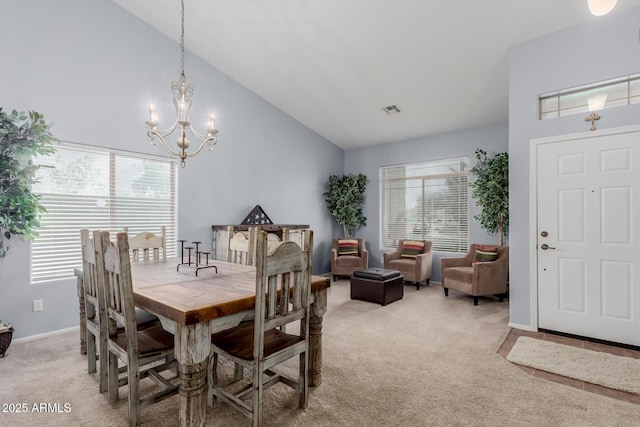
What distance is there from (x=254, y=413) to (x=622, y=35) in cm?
448

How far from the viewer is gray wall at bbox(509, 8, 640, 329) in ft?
10.2

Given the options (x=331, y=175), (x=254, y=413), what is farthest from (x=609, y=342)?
(x=331, y=175)

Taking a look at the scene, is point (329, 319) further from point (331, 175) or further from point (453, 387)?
point (331, 175)

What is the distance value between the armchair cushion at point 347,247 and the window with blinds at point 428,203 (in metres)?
0.84

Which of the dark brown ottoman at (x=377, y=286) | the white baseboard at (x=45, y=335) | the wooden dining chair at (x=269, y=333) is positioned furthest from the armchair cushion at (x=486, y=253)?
the white baseboard at (x=45, y=335)

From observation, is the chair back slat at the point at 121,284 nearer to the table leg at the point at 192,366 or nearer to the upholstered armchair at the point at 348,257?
the table leg at the point at 192,366

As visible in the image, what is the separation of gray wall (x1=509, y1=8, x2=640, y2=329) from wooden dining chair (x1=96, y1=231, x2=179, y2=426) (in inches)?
141

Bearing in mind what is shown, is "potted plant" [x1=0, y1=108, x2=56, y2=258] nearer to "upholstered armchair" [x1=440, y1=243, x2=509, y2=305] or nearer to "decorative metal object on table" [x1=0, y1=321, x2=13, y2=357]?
"decorative metal object on table" [x1=0, y1=321, x2=13, y2=357]

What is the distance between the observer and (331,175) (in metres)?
6.95

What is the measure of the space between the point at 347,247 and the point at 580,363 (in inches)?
156

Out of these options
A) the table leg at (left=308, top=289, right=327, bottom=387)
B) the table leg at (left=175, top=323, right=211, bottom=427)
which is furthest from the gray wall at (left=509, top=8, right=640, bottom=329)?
the table leg at (left=175, top=323, right=211, bottom=427)

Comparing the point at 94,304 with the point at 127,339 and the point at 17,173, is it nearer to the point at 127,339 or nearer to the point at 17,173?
the point at 127,339

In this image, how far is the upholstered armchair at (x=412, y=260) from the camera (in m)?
5.46

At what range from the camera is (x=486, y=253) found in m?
4.82
